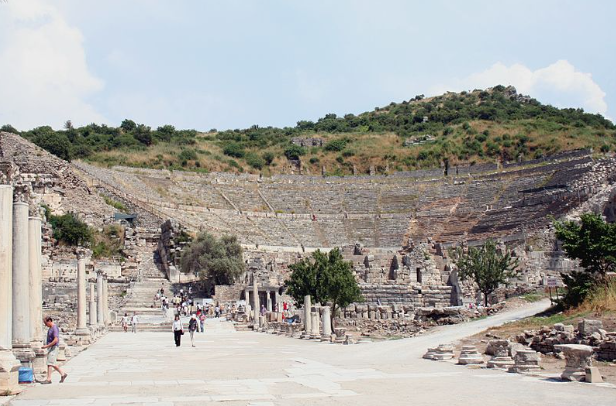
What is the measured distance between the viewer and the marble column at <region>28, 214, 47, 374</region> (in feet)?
46.0

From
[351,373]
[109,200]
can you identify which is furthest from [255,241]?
[351,373]

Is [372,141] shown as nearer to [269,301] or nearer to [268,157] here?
[268,157]

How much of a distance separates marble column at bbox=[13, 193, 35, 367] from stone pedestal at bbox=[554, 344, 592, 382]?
9.30 meters

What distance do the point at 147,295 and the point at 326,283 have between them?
13.2 meters

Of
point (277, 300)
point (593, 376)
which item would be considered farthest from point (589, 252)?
point (277, 300)

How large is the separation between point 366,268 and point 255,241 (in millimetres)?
16887

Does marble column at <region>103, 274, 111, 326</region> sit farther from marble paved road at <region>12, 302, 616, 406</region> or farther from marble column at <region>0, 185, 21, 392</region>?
marble column at <region>0, 185, 21, 392</region>

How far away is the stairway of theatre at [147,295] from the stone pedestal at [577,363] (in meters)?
26.0

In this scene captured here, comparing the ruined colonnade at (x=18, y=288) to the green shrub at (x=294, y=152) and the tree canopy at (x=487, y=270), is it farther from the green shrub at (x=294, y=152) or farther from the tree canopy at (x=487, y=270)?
the green shrub at (x=294, y=152)

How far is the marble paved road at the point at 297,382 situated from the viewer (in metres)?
10.7

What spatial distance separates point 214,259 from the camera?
148 ft

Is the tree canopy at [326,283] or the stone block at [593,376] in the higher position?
the tree canopy at [326,283]

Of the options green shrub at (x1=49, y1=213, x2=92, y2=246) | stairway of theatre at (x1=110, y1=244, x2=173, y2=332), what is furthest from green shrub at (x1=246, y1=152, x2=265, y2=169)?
green shrub at (x1=49, y1=213, x2=92, y2=246)

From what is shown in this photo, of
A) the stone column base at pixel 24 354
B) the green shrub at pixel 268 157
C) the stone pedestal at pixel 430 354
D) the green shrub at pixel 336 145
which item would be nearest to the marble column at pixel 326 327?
the stone pedestal at pixel 430 354
